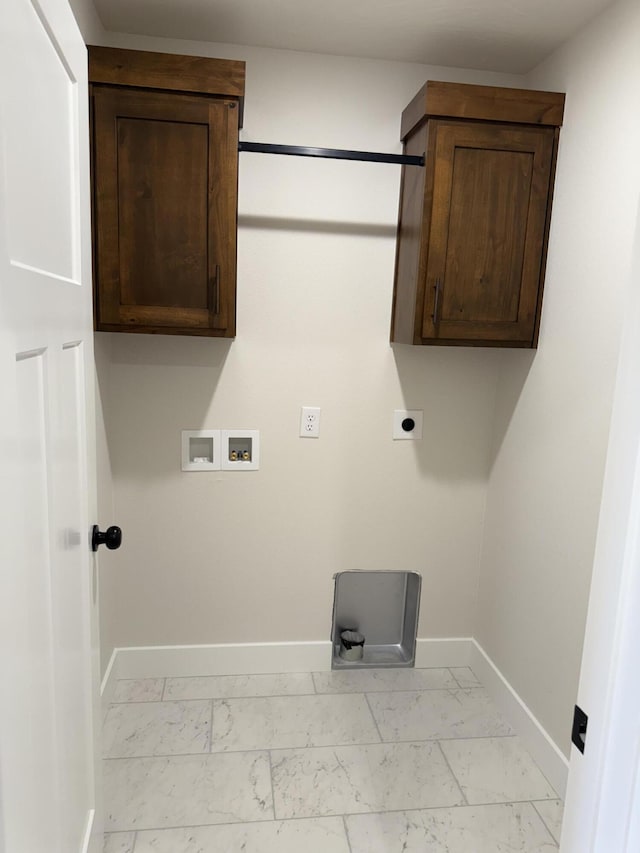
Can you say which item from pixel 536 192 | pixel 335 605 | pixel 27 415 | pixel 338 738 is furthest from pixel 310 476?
pixel 27 415

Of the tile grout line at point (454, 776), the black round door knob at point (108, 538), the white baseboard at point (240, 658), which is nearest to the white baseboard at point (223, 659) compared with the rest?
the white baseboard at point (240, 658)

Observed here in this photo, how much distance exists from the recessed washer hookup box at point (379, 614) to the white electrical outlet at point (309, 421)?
2.22 ft

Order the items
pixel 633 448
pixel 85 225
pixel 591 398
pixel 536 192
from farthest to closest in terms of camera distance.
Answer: pixel 536 192, pixel 591 398, pixel 85 225, pixel 633 448

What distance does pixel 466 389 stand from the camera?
2518 millimetres

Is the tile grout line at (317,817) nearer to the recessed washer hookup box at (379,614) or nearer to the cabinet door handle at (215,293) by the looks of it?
the recessed washer hookup box at (379,614)

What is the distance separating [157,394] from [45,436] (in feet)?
4.45

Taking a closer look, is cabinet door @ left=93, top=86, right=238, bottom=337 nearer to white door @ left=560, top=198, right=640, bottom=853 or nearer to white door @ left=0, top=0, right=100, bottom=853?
white door @ left=0, top=0, right=100, bottom=853

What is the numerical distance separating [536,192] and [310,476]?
1.36m

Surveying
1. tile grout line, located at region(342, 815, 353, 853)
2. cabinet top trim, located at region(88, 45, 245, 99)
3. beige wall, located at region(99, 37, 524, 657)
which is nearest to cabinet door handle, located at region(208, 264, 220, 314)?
beige wall, located at region(99, 37, 524, 657)

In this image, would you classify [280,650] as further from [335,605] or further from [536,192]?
[536,192]

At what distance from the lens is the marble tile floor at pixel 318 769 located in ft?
5.81

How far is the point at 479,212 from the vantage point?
206 centimetres

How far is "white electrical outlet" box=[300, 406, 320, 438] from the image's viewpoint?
2424 mm

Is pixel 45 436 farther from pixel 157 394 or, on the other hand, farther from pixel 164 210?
pixel 157 394
